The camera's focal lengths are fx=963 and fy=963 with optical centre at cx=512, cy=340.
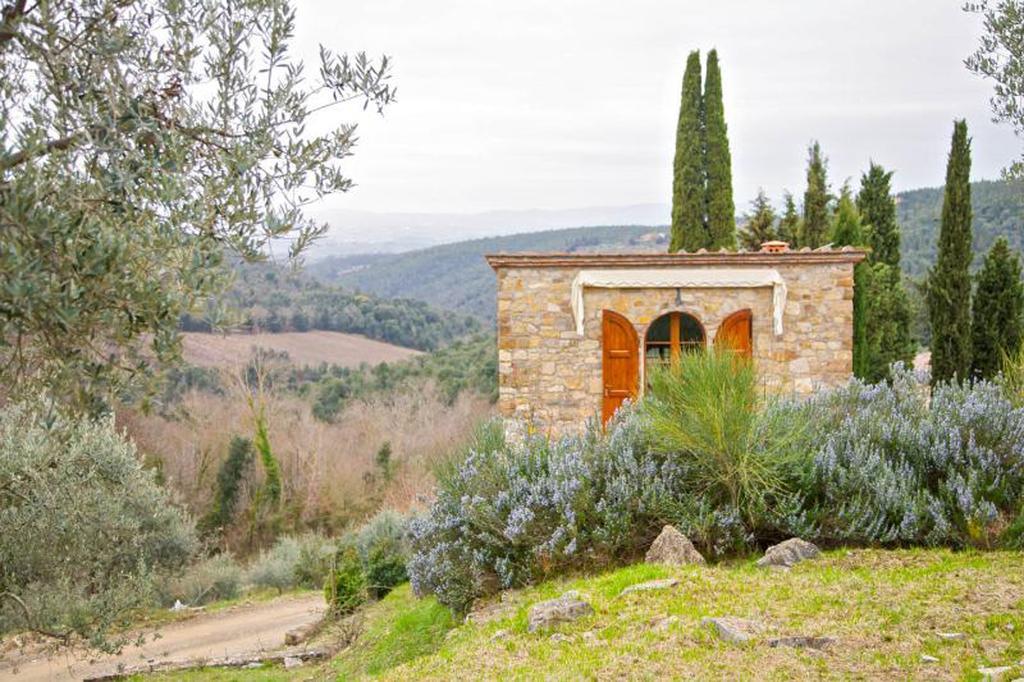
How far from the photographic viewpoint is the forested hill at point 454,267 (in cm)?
4525

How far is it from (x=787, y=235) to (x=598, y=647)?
17.9 meters

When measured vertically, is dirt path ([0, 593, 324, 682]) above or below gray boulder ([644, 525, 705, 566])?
below

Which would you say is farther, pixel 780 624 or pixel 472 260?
pixel 472 260

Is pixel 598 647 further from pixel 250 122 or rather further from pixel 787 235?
pixel 787 235

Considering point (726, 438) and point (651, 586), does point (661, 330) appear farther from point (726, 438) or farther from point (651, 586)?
point (651, 586)

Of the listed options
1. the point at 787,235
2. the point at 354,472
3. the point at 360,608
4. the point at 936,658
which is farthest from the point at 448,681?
the point at 354,472

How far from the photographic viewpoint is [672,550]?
255 inches

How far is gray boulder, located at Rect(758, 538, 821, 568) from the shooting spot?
6.19 meters

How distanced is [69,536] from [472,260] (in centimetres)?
4218

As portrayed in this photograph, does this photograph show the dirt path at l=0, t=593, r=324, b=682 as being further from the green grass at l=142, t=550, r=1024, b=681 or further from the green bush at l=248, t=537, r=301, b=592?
the green grass at l=142, t=550, r=1024, b=681

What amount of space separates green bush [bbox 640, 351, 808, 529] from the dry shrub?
14.0 meters

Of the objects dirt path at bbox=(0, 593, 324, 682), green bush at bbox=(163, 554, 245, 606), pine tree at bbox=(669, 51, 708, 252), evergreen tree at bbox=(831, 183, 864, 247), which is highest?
pine tree at bbox=(669, 51, 708, 252)

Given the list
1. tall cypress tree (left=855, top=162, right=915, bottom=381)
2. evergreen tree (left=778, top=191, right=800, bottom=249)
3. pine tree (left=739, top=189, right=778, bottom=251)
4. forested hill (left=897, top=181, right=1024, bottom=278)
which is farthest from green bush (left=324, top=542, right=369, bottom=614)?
forested hill (left=897, top=181, right=1024, bottom=278)

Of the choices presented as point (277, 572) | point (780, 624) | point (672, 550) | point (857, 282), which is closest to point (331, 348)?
point (277, 572)
